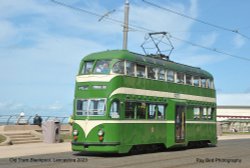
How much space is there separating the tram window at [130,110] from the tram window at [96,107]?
107 cm

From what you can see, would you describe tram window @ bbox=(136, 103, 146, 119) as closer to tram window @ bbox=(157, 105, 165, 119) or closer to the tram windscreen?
tram window @ bbox=(157, 105, 165, 119)

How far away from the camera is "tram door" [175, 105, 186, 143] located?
2314 centimetres

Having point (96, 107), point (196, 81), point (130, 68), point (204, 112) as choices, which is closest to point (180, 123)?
point (196, 81)

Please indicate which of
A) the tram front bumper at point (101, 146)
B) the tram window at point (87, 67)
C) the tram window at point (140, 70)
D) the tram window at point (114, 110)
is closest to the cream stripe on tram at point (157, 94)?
the tram window at point (114, 110)

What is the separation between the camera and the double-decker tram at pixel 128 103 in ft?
62.5

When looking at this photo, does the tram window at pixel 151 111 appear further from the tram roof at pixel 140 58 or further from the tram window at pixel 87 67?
the tram window at pixel 87 67

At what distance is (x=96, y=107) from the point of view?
1931 centimetres

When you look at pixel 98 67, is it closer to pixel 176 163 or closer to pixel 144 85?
pixel 144 85

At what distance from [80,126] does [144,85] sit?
331cm

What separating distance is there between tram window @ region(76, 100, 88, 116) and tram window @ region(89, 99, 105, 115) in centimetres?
24

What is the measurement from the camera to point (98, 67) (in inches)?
779

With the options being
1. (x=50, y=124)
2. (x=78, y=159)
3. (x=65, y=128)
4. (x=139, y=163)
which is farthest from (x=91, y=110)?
(x=65, y=128)

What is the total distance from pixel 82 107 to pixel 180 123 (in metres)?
5.86

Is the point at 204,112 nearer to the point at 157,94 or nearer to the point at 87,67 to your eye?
the point at 157,94
